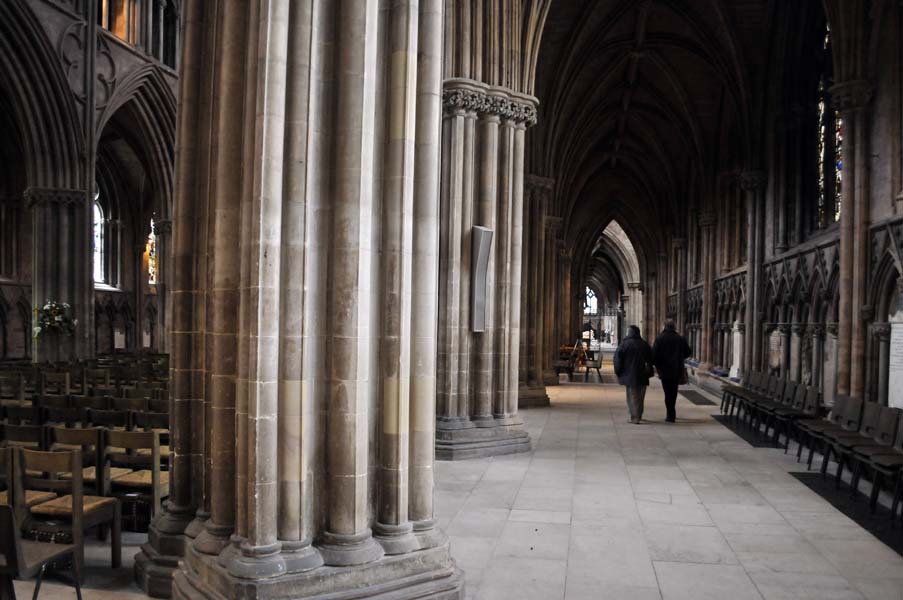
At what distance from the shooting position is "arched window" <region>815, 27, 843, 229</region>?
1484 cm

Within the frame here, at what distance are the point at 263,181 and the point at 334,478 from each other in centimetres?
183

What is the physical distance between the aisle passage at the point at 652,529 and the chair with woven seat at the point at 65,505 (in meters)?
2.49

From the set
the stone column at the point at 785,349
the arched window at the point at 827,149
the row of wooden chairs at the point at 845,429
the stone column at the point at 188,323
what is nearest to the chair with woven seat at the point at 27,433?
the stone column at the point at 188,323

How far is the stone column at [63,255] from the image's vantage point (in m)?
20.2

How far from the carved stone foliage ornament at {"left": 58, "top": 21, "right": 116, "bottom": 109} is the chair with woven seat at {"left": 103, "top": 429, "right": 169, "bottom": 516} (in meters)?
18.1

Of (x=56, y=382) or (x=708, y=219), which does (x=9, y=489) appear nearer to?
(x=56, y=382)

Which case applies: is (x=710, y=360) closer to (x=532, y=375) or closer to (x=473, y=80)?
(x=532, y=375)

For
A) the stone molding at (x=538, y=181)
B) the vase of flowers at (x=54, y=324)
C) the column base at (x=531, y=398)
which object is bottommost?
the column base at (x=531, y=398)

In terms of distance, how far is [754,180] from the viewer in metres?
18.5

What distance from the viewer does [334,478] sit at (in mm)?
4422

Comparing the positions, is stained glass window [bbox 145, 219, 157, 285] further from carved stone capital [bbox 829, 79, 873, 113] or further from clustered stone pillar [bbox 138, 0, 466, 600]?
clustered stone pillar [bbox 138, 0, 466, 600]

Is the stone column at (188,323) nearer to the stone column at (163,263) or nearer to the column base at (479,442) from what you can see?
the column base at (479,442)

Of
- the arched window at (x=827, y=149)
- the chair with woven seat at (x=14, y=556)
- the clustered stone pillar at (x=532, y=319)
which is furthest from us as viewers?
the clustered stone pillar at (x=532, y=319)

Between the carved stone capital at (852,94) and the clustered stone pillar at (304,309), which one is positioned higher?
the carved stone capital at (852,94)
